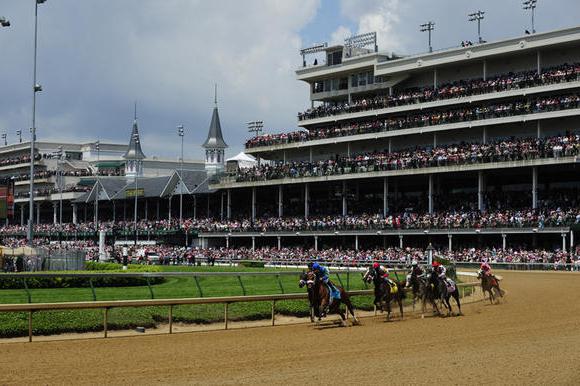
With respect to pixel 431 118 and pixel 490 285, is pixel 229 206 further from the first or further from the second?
pixel 490 285

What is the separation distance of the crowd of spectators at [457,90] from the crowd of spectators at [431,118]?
1.07 m

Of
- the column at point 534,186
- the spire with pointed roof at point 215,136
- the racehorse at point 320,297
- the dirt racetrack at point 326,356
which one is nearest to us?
the dirt racetrack at point 326,356

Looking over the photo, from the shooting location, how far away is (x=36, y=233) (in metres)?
84.5

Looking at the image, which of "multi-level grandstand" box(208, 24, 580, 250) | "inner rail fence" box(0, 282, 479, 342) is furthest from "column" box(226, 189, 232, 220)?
"inner rail fence" box(0, 282, 479, 342)

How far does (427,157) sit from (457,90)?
5.02m

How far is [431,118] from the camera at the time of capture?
5634 cm

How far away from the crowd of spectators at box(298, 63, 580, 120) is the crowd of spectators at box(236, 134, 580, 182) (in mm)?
3274

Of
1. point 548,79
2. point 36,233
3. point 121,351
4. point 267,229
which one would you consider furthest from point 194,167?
point 121,351

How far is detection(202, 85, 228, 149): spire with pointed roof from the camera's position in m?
86.6

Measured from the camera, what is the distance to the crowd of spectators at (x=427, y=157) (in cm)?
4812

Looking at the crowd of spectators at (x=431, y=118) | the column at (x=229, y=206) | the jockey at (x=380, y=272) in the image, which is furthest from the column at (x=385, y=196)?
the jockey at (x=380, y=272)

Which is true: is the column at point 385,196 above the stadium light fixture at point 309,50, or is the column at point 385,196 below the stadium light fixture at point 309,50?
below

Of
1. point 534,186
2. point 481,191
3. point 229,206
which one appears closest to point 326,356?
point 534,186

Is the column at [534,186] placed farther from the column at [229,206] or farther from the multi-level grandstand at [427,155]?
the column at [229,206]
